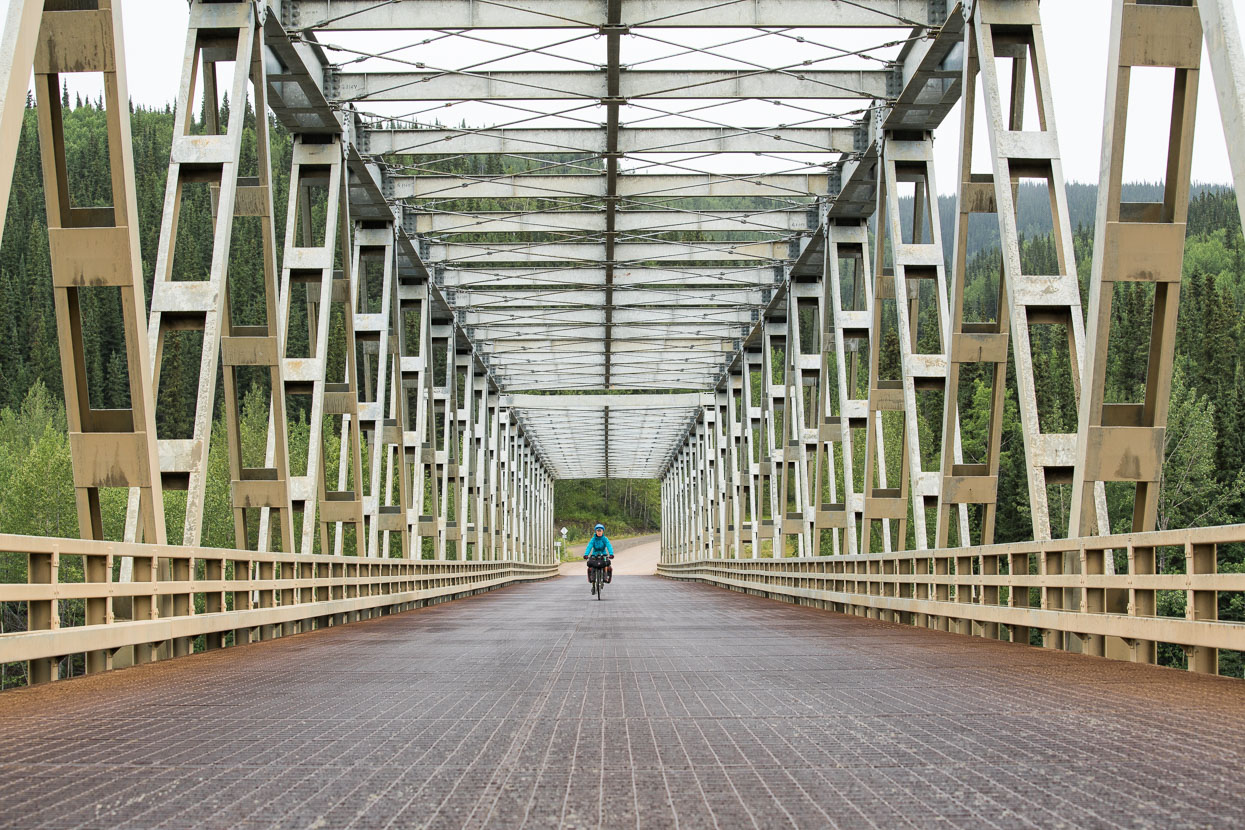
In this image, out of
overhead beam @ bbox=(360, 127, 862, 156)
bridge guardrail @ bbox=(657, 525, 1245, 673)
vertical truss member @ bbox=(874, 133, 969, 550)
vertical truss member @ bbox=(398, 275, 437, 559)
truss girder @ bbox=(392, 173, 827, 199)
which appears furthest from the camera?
vertical truss member @ bbox=(398, 275, 437, 559)

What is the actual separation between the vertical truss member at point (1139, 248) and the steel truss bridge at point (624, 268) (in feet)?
0.10

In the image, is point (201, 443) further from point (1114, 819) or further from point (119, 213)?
point (1114, 819)

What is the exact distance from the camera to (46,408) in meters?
105

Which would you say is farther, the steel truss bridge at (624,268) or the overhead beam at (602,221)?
the overhead beam at (602,221)

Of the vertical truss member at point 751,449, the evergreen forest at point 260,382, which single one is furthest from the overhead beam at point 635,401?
the evergreen forest at point 260,382

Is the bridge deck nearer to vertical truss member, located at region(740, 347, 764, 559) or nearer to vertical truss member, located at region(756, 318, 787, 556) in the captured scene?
vertical truss member, located at region(756, 318, 787, 556)

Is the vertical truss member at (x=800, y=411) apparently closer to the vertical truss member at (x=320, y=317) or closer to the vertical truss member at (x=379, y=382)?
the vertical truss member at (x=379, y=382)

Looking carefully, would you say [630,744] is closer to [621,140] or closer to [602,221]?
[621,140]

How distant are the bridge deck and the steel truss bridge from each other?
1.44m

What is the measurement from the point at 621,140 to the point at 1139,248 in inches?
610

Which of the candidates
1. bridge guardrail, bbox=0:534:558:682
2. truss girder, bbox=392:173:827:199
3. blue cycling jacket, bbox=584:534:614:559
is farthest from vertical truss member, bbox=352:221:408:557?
blue cycling jacket, bbox=584:534:614:559

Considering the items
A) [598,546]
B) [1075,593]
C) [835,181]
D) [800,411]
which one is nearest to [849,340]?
[835,181]

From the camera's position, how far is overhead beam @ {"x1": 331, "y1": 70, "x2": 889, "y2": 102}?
74.4 ft

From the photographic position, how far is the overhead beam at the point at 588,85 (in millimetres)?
22688
